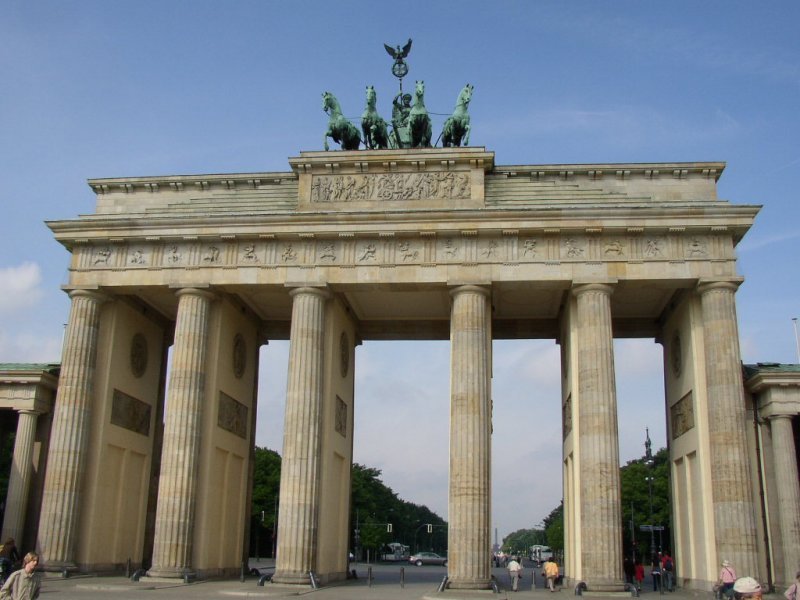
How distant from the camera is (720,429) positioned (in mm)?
30547

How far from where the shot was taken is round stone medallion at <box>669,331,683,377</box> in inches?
1391

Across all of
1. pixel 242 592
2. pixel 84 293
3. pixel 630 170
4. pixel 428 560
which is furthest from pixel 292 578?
pixel 428 560

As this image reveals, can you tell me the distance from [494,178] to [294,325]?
1040cm

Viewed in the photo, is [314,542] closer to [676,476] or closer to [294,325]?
[294,325]

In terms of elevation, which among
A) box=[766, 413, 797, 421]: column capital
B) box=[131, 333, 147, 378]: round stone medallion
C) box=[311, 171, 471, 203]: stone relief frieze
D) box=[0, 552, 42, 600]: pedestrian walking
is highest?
box=[311, 171, 471, 203]: stone relief frieze

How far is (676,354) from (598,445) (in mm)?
7835

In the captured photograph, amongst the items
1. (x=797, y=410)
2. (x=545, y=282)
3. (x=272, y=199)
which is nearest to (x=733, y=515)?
(x=797, y=410)

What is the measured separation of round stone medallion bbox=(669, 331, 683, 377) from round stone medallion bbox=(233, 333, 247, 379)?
64.0ft

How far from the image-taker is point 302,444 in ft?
105

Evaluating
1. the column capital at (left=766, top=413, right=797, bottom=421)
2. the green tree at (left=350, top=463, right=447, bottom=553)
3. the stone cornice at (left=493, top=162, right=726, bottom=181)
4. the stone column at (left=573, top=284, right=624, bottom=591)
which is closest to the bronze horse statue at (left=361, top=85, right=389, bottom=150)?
the stone cornice at (left=493, top=162, right=726, bottom=181)

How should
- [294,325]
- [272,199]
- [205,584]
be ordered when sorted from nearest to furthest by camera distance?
[205,584] < [294,325] < [272,199]

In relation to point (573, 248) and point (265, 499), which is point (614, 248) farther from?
point (265, 499)

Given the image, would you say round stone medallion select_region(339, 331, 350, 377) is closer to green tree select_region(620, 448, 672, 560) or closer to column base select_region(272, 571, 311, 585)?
column base select_region(272, 571, 311, 585)

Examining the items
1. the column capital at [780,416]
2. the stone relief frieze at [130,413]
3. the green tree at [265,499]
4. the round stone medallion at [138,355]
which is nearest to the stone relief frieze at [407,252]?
the round stone medallion at [138,355]
